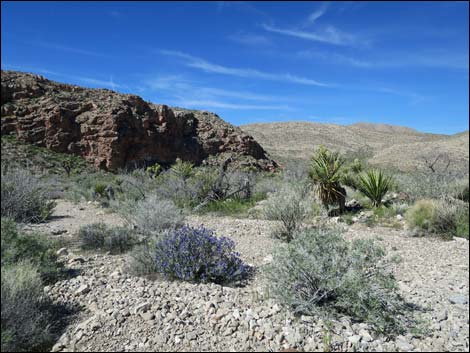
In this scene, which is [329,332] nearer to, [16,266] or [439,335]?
[439,335]

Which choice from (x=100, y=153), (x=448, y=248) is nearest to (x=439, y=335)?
(x=448, y=248)

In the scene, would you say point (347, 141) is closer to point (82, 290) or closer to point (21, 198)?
point (21, 198)

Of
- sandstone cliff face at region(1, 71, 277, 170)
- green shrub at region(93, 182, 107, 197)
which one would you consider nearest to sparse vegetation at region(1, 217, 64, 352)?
green shrub at region(93, 182, 107, 197)

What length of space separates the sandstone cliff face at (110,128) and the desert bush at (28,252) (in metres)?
22.2

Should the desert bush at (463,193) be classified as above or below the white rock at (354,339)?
above

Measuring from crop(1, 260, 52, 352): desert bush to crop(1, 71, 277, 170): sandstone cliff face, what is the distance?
77.0ft

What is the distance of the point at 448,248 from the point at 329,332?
4.03 meters

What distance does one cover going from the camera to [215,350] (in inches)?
124

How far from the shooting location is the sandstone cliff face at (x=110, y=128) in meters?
26.0

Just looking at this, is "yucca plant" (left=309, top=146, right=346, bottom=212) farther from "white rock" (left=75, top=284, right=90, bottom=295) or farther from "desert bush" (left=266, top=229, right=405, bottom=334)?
"white rock" (left=75, top=284, right=90, bottom=295)

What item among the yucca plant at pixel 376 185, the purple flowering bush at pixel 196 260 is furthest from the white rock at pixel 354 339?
the yucca plant at pixel 376 185

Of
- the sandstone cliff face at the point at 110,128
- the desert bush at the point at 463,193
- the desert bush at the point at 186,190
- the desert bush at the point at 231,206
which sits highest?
the sandstone cliff face at the point at 110,128

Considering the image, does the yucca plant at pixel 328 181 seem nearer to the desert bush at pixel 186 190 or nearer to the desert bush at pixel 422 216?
the desert bush at pixel 422 216

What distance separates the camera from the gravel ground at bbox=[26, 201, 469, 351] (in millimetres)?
3240
